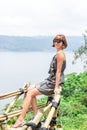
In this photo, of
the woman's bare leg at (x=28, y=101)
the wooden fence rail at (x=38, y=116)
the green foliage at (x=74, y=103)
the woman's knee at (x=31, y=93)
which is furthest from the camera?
the green foliage at (x=74, y=103)

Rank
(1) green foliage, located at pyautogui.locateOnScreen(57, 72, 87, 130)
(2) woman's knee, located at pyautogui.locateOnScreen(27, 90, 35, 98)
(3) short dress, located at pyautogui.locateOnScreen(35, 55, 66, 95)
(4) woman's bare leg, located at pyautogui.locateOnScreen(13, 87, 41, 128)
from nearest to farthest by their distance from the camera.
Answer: (4) woman's bare leg, located at pyautogui.locateOnScreen(13, 87, 41, 128)
(2) woman's knee, located at pyautogui.locateOnScreen(27, 90, 35, 98)
(3) short dress, located at pyautogui.locateOnScreen(35, 55, 66, 95)
(1) green foliage, located at pyautogui.locateOnScreen(57, 72, 87, 130)

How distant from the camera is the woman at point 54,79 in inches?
311

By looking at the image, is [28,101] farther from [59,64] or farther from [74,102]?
[74,102]

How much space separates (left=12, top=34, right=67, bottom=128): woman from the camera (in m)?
7.90

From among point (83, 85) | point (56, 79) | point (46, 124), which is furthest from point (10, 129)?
point (83, 85)

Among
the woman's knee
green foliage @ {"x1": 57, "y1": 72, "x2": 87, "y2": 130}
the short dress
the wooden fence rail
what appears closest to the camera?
the wooden fence rail

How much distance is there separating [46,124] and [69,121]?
14162 millimetres

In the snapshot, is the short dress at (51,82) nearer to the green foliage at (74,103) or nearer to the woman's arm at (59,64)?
the woman's arm at (59,64)

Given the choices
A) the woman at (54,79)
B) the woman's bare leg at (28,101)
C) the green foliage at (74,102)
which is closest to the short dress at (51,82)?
the woman at (54,79)

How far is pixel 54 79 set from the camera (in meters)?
8.16

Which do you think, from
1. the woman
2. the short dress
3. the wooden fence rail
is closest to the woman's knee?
the woman

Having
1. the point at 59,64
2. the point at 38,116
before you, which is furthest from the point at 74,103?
the point at 38,116

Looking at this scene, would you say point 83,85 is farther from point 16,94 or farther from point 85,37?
point 16,94

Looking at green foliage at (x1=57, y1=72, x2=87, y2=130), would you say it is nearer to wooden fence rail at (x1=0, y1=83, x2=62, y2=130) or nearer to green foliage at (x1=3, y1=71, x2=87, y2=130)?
green foliage at (x1=3, y1=71, x2=87, y2=130)
